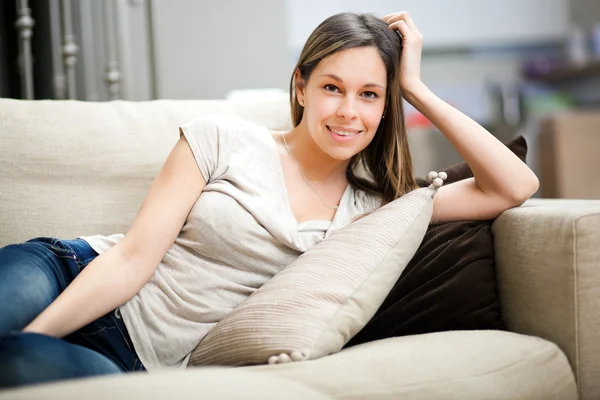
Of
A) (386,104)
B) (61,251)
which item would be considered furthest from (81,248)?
(386,104)

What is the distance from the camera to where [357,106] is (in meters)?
1.55

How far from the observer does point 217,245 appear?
147 cm

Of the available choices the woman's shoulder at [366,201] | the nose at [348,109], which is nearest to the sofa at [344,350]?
the woman's shoulder at [366,201]

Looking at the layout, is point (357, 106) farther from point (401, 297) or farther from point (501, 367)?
point (501, 367)

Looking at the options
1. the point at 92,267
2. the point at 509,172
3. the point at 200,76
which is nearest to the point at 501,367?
the point at 509,172

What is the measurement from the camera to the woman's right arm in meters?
1.31

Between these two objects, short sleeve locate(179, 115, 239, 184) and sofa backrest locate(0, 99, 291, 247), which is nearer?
short sleeve locate(179, 115, 239, 184)

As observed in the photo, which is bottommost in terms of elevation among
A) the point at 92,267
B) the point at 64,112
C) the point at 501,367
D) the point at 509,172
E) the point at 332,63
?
the point at 501,367

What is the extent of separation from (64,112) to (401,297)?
0.86 metres

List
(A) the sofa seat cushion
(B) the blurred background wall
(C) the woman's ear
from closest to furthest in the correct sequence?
(A) the sofa seat cushion < (C) the woman's ear < (B) the blurred background wall

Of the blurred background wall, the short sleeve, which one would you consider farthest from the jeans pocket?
the blurred background wall

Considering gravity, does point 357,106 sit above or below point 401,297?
above

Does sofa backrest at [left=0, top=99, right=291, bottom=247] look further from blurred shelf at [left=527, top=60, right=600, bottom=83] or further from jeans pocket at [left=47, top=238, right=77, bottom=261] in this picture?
blurred shelf at [left=527, top=60, right=600, bottom=83]

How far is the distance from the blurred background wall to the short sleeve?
1.29 metres
